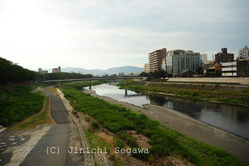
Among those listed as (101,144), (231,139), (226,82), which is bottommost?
(231,139)

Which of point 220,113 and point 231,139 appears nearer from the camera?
point 231,139

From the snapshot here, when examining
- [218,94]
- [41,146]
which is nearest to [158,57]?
[218,94]

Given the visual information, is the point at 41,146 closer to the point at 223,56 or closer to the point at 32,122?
the point at 32,122

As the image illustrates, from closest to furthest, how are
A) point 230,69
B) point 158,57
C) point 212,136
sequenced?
point 212,136, point 230,69, point 158,57

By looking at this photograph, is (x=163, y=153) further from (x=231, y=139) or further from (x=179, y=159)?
(x=231, y=139)

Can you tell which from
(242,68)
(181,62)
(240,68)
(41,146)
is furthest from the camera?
(181,62)

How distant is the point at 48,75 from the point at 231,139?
132428 millimetres

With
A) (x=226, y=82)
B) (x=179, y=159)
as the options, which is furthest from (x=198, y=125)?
(x=226, y=82)

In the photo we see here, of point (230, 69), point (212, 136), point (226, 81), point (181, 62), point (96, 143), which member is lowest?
point (212, 136)

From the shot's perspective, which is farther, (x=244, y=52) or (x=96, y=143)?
(x=244, y=52)

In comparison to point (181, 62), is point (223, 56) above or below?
above

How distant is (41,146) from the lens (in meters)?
13.9

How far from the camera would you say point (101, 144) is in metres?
14.6

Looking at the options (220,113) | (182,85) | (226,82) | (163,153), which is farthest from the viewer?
(182,85)
